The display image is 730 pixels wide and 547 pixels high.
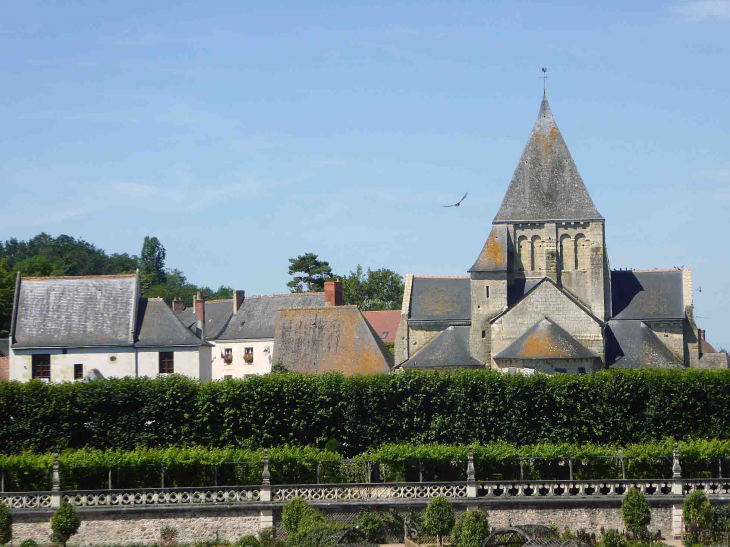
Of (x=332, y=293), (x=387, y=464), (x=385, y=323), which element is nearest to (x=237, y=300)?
(x=385, y=323)

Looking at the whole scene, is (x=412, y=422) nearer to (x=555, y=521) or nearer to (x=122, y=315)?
(x=555, y=521)

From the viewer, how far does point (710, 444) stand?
115ft

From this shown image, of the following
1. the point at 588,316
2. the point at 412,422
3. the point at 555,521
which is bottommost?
the point at 555,521

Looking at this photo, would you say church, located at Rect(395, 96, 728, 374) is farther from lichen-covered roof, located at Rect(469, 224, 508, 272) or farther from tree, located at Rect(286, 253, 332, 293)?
tree, located at Rect(286, 253, 332, 293)

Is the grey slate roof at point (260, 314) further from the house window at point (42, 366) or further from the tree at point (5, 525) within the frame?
the tree at point (5, 525)

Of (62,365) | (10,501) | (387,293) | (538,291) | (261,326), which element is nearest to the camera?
(10,501)

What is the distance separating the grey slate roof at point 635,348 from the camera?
180ft

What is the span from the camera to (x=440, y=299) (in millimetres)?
60938

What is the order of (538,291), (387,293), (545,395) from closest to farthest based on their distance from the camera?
1. (545,395)
2. (538,291)
3. (387,293)

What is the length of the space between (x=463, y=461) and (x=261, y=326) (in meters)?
42.1

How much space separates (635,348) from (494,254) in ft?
28.3

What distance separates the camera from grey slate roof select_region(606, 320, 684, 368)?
54.8 m

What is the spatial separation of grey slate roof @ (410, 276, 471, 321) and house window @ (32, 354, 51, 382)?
19237 mm

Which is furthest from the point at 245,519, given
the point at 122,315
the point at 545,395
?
the point at 122,315
